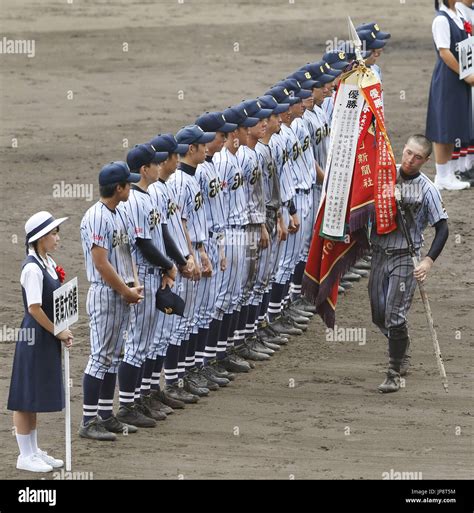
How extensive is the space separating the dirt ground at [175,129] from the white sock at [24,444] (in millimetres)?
153

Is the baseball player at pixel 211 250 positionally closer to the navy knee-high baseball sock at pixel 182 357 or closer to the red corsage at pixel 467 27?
the navy knee-high baseball sock at pixel 182 357

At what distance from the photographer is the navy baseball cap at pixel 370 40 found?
14.7 metres

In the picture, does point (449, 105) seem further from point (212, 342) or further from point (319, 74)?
point (212, 342)

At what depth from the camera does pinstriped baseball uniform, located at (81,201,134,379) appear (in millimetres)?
10125

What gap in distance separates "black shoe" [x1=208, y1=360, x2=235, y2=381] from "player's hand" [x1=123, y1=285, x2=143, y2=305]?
168 cm

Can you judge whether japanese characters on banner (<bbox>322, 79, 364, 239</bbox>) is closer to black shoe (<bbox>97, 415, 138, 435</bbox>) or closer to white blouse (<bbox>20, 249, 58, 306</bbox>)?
black shoe (<bbox>97, 415, 138, 435</bbox>)

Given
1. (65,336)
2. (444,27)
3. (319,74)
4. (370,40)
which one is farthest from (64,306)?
(444,27)

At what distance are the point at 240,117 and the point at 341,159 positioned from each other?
845 millimetres

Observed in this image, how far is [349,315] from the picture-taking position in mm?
13539

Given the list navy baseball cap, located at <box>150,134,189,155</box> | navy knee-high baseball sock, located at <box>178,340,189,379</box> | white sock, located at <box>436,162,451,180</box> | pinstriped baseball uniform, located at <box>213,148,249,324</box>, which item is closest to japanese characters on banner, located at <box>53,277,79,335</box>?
navy baseball cap, located at <box>150,134,189,155</box>

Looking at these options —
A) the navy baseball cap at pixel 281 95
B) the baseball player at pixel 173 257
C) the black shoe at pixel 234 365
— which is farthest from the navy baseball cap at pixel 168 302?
the navy baseball cap at pixel 281 95

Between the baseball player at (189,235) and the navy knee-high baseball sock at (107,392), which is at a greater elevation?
the baseball player at (189,235)

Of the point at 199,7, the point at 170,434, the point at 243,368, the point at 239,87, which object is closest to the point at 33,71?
the point at 239,87

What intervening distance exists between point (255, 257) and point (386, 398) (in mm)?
1619
